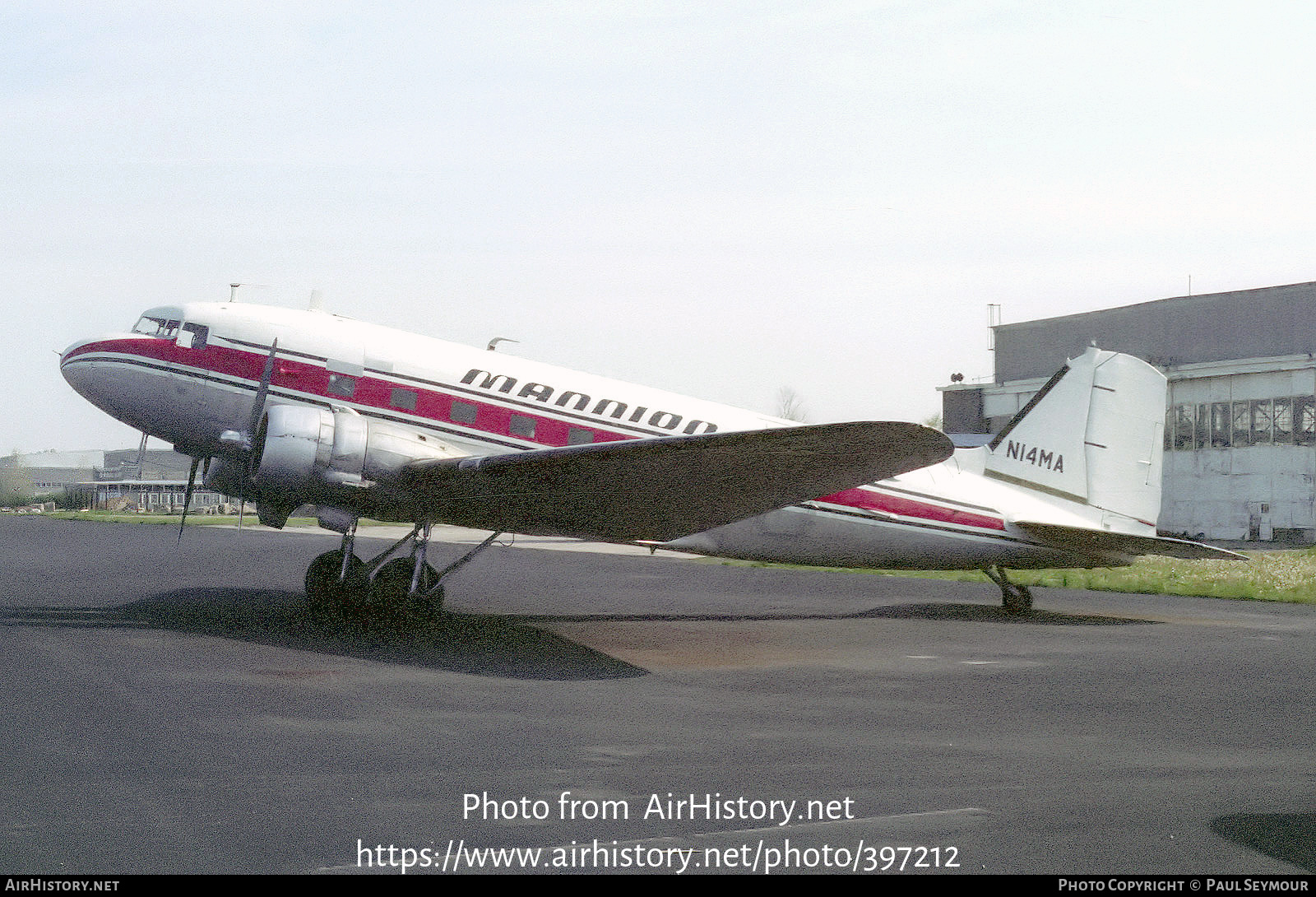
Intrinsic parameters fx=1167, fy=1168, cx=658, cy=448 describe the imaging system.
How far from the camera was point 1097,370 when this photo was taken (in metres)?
19.2

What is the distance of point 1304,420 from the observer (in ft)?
167

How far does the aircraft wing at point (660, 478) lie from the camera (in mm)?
11945

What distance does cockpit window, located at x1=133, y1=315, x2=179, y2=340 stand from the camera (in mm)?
15617

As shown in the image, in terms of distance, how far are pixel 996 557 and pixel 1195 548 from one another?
3068 millimetres

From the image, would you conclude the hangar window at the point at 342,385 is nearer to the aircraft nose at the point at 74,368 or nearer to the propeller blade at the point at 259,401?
the propeller blade at the point at 259,401

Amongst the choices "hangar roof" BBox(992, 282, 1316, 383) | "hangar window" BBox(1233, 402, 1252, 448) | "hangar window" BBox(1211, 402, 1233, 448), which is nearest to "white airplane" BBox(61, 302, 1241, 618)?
"hangar roof" BBox(992, 282, 1316, 383)

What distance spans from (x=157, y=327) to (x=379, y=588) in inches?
184

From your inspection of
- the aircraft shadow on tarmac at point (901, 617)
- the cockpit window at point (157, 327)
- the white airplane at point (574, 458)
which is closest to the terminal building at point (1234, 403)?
the white airplane at point (574, 458)

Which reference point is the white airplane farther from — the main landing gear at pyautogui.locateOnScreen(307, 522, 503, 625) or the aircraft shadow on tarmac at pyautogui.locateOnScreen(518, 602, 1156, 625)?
the aircraft shadow on tarmac at pyautogui.locateOnScreen(518, 602, 1156, 625)

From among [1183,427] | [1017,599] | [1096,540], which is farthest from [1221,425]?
[1096,540]

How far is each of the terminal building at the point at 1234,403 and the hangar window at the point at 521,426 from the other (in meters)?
43.1

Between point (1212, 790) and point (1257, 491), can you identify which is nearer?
point (1212, 790)

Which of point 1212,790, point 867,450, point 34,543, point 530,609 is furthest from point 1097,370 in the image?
point 34,543

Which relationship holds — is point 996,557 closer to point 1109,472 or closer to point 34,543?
point 1109,472
